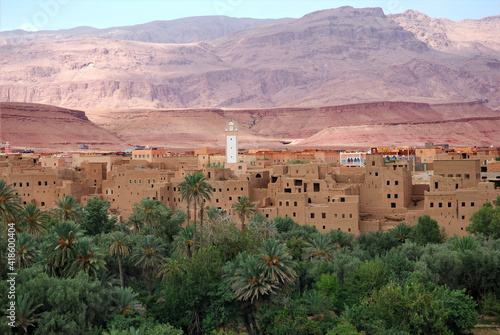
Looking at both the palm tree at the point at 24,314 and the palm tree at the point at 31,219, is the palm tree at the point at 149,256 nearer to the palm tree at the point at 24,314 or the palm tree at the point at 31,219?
the palm tree at the point at 31,219

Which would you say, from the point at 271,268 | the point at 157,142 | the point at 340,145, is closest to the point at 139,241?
the point at 271,268

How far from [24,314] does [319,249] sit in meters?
20.0

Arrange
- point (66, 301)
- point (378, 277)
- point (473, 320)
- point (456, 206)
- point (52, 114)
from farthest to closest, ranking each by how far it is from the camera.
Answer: point (52, 114)
point (456, 206)
point (378, 277)
point (473, 320)
point (66, 301)

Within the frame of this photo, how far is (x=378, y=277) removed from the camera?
3400 centimetres

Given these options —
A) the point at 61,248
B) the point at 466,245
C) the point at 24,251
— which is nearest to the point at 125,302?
the point at 61,248

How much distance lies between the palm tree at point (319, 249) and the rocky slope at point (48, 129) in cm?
11649

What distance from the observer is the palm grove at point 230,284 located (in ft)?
89.2

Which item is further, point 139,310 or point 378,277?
point 378,277

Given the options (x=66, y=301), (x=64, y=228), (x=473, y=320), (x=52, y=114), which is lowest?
(x=473, y=320)

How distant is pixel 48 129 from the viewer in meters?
166

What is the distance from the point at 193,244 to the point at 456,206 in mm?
21583

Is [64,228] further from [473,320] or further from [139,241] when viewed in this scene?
[473,320]

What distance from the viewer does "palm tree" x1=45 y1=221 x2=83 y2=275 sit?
97.9ft

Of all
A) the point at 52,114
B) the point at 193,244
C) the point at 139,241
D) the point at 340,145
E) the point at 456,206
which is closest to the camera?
the point at 193,244
